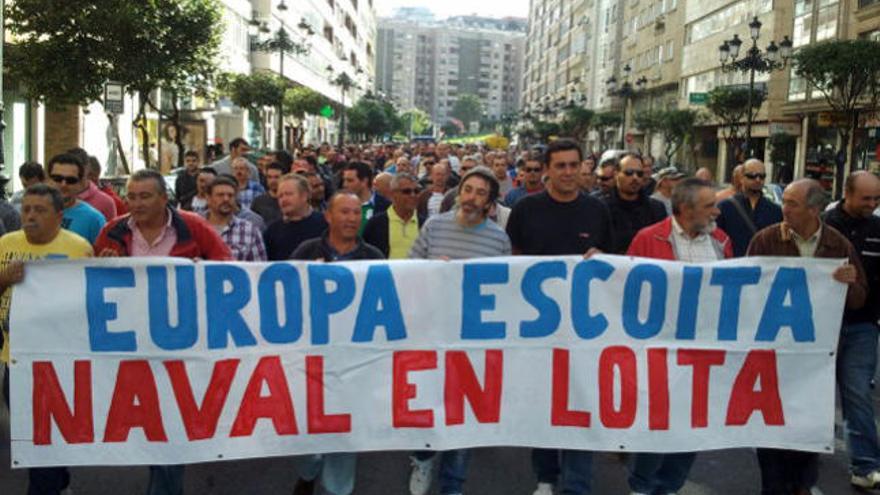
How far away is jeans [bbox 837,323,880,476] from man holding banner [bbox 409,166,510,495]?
200 cm

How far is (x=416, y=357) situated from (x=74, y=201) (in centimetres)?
271

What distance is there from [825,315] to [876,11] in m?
31.3

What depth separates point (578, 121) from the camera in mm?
68938

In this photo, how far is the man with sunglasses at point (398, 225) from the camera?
6.59 meters

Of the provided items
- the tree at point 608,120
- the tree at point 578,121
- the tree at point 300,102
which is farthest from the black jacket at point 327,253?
the tree at point 578,121

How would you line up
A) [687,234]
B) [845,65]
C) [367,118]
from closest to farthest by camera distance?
[687,234] → [845,65] → [367,118]

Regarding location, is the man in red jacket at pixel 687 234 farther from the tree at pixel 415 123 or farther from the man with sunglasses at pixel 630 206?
the tree at pixel 415 123

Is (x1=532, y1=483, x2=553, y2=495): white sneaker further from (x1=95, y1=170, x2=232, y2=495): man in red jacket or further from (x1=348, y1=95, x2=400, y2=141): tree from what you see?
(x1=348, y1=95, x2=400, y2=141): tree

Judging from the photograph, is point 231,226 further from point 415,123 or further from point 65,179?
point 415,123

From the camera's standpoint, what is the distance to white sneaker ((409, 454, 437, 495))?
5262 millimetres

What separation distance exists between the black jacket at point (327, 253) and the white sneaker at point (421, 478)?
1.18m

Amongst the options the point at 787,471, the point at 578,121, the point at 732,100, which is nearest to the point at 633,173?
the point at 787,471

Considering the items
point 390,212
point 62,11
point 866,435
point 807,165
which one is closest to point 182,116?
point 62,11

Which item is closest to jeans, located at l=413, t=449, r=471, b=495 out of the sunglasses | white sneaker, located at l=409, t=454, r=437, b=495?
white sneaker, located at l=409, t=454, r=437, b=495
